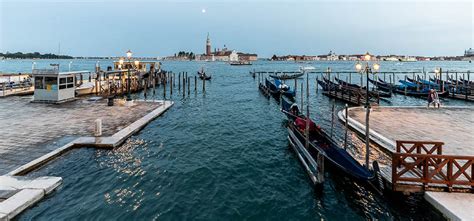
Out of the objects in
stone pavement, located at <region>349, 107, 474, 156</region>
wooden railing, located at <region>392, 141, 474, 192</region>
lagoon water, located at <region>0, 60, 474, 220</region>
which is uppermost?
stone pavement, located at <region>349, 107, 474, 156</region>

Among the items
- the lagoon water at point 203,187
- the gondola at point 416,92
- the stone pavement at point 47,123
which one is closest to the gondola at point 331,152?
the lagoon water at point 203,187

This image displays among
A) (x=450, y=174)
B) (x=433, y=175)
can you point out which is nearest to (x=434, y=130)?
(x=450, y=174)

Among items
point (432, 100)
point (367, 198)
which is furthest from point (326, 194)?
point (432, 100)

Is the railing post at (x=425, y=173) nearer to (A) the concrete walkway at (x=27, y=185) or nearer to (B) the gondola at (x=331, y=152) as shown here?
(B) the gondola at (x=331, y=152)

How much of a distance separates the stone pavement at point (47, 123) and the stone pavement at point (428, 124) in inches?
685

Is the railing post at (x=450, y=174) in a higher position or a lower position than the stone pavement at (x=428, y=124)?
lower

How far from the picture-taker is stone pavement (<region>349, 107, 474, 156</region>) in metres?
15.3

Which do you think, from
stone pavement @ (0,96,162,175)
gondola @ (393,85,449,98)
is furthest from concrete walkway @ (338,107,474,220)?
gondola @ (393,85,449,98)

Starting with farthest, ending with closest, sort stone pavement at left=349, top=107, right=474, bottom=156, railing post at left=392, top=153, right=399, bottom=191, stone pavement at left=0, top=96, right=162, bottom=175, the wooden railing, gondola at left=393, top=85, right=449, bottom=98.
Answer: gondola at left=393, top=85, right=449, bottom=98, stone pavement at left=349, top=107, right=474, bottom=156, stone pavement at left=0, top=96, right=162, bottom=175, railing post at left=392, top=153, right=399, bottom=191, the wooden railing

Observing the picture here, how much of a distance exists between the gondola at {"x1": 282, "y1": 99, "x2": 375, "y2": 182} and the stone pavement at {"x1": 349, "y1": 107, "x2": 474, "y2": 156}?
3.95 m

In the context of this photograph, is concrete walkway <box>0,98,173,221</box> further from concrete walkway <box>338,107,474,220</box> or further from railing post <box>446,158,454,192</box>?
railing post <box>446,158,454,192</box>

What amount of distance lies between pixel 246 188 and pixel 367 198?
470 cm

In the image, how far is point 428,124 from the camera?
771 inches

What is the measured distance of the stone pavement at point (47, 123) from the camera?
45.9 feet
